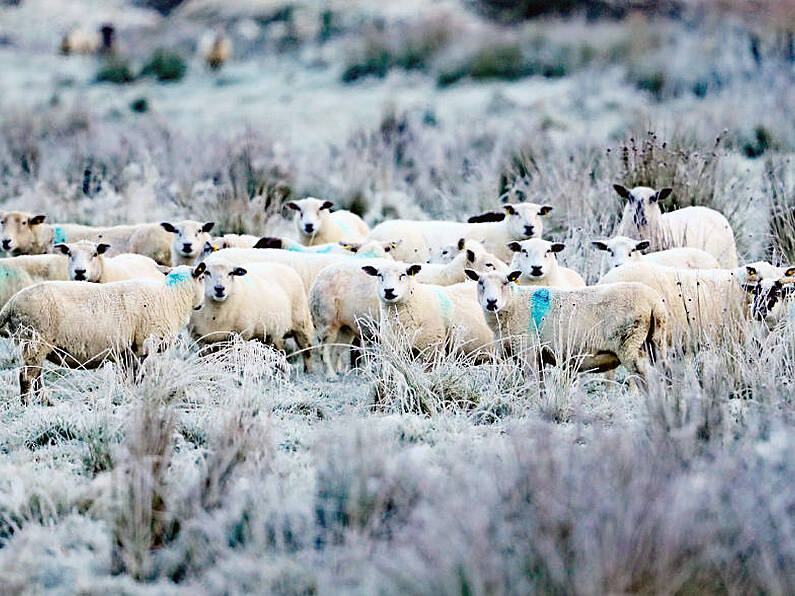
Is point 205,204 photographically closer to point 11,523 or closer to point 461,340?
point 461,340

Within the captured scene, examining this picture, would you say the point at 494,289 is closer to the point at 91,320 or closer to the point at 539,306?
the point at 539,306

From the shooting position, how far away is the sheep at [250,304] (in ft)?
26.6

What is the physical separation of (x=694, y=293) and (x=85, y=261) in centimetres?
454

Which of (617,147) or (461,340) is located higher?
(617,147)

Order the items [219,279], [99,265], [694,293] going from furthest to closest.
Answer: [99,265]
[219,279]
[694,293]

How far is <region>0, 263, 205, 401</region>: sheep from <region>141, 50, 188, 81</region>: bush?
2189 centimetres

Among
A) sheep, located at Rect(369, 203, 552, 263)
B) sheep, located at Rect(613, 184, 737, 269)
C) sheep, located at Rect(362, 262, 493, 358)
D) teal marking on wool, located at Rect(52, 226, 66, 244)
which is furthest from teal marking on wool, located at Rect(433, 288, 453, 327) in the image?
teal marking on wool, located at Rect(52, 226, 66, 244)

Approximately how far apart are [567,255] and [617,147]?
2.29 meters

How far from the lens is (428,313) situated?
7945mm

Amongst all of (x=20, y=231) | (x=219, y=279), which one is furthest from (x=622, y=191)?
(x=20, y=231)

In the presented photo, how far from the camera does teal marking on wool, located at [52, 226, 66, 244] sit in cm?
1076

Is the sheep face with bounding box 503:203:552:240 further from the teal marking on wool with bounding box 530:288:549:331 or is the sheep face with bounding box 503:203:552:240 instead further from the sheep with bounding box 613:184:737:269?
the teal marking on wool with bounding box 530:288:549:331

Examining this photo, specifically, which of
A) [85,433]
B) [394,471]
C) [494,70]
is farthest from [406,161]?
[394,471]

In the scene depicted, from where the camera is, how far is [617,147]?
11.9 meters
